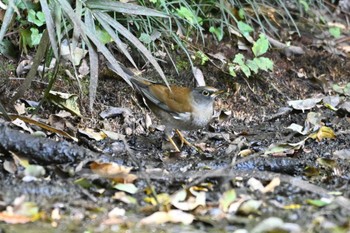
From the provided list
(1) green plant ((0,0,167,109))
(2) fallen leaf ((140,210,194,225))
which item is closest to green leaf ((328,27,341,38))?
(1) green plant ((0,0,167,109))

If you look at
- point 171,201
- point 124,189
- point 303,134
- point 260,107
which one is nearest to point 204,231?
point 171,201

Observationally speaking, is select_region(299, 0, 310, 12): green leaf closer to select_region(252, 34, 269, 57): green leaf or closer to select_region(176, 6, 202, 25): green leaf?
select_region(252, 34, 269, 57): green leaf

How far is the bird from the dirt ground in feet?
0.52

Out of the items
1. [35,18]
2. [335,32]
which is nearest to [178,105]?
[35,18]

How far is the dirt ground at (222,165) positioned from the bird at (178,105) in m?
0.16

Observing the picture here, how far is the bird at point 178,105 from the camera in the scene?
5.15 metres

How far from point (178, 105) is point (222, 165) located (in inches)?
35.6

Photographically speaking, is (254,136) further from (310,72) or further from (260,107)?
(310,72)

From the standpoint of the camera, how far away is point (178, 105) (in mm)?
5203

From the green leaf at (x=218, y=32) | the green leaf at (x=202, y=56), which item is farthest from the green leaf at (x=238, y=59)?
the green leaf at (x=218, y=32)

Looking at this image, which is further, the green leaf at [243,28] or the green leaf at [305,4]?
the green leaf at [305,4]

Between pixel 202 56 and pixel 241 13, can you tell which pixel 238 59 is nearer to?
pixel 202 56

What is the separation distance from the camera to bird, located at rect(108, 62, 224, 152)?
5148 millimetres

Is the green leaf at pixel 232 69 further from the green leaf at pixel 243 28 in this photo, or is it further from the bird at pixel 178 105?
the bird at pixel 178 105
